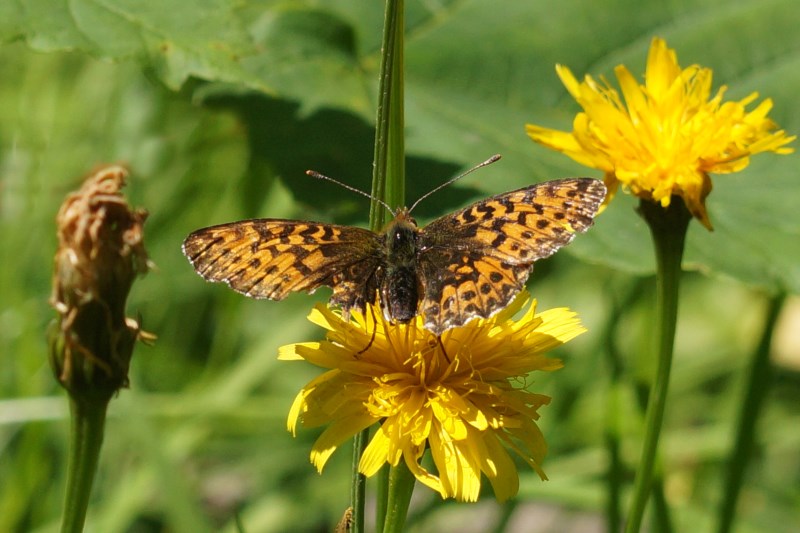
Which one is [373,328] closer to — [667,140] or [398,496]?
[398,496]

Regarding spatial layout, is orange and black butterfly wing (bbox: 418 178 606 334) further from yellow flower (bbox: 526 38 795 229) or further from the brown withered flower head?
the brown withered flower head

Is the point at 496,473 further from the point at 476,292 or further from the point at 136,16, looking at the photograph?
the point at 136,16

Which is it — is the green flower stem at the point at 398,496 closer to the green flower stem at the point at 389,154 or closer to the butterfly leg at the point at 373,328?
the green flower stem at the point at 389,154

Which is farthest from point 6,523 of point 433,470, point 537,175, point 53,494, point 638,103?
point 638,103

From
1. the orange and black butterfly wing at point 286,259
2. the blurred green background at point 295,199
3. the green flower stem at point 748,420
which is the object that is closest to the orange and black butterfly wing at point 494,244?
the orange and black butterfly wing at point 286,259

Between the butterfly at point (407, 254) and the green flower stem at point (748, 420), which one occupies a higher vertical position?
the butterfly at point (407, 254)
